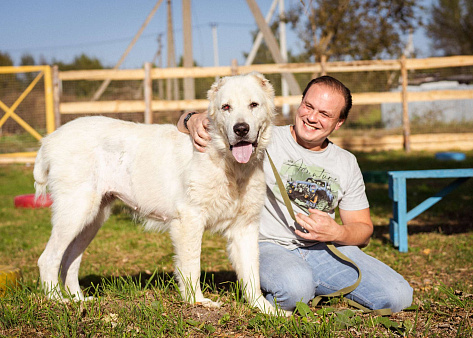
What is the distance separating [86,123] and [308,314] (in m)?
2.31

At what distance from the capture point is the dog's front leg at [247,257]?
3.18 meters

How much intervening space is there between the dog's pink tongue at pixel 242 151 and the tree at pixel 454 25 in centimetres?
3035

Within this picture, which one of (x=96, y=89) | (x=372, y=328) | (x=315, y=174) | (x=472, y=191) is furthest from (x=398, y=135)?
(x=372, y=328)

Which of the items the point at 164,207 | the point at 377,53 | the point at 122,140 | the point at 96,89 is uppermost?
the point at 377,53

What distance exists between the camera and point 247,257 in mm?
3217

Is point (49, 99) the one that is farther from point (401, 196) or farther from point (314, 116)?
point (314, 116)

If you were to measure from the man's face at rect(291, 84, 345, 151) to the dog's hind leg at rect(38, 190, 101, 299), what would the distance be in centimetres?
174

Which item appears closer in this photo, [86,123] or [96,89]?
[86,123]

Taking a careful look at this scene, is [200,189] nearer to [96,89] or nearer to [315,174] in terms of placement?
[315,174]

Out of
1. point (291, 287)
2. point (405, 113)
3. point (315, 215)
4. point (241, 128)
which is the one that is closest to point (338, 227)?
point (315, 215)

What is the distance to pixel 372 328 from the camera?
2.57 metres

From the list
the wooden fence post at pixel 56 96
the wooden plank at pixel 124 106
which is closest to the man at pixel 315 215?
the wooden plank at pixel 124 106

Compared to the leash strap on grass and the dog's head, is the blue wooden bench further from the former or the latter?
the dog's head

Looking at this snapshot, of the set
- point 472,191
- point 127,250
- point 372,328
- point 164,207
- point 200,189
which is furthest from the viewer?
point 472,191
